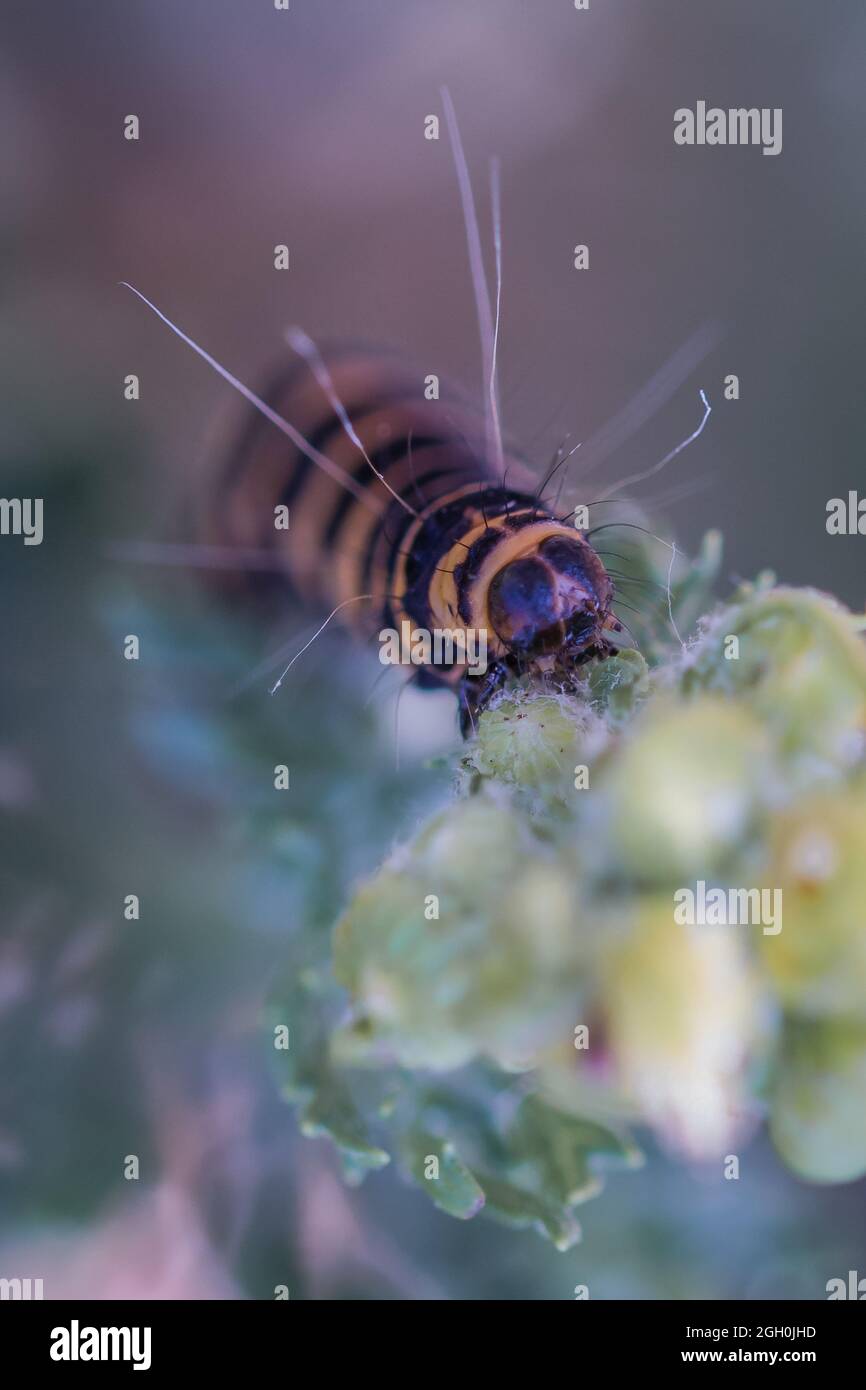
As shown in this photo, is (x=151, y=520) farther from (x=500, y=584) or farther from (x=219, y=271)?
(x=500, y=584)

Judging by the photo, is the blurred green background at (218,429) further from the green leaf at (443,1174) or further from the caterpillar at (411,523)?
the green leaf at (443,1174)

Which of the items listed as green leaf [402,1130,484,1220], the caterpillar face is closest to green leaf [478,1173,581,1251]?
green leaf [402,1130,484,1220]

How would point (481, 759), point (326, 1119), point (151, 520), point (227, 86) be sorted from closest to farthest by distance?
point (481, 759)
point (326, 1119)
point (151, 520)
point (227, 86)

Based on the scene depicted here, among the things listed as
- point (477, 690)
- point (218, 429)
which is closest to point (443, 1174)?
point (477, 690)

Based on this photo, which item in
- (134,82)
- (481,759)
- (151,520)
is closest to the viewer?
(481,759)

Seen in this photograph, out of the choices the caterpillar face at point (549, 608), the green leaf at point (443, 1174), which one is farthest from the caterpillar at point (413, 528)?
the green leaf at point (443, 1174)

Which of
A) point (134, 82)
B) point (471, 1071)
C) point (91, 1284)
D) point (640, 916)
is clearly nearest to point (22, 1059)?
point (91, 1284)

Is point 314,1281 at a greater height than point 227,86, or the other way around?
point 227,86
